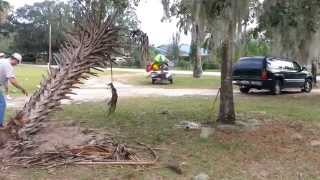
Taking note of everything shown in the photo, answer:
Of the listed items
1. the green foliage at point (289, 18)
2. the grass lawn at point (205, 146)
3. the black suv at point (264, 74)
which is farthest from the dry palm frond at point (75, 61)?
the black suv at point (264, 74)

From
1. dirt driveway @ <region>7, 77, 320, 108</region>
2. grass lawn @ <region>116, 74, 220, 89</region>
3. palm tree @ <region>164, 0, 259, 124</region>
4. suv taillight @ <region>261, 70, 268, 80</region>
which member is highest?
palm tree @ <region>164, 0, 259, 124</region>

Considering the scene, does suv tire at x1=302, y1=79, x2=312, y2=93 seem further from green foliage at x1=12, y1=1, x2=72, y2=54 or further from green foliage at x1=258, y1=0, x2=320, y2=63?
green foliage at x1=12, y1=1, x2=72, y2=54

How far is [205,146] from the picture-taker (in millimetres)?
9617

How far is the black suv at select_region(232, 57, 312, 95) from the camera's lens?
22.5m

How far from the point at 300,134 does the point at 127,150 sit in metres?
3.89

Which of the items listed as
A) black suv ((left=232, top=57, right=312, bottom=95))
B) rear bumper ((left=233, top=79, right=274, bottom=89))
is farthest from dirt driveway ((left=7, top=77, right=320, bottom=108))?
black suv ((left=232, top=57, right=312, bottom=95))

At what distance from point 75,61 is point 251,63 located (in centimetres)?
1425

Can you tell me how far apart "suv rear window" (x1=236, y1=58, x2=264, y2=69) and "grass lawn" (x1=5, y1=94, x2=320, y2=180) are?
7875 mm

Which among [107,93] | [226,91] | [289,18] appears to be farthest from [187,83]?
[226,91]

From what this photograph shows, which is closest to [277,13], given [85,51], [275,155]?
[275,155]

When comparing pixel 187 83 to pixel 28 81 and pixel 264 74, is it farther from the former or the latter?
pixel 264 74

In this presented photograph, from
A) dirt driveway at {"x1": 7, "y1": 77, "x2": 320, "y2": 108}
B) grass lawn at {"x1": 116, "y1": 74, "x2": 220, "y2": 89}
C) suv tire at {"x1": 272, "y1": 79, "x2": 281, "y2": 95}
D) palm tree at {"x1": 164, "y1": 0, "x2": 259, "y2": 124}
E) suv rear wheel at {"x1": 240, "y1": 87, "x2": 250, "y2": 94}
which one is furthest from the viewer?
grass lawn at {"x1": 116, "y1": 74, "x2": 220, "y2": 89}

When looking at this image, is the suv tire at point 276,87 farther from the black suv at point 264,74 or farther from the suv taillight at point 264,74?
the suv taillight at point 264,74

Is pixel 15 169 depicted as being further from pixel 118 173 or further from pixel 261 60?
pixel 261 60
